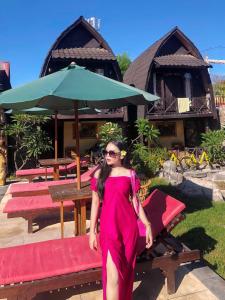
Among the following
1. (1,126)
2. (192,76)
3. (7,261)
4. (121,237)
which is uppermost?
(192,76)

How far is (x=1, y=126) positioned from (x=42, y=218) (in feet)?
28.7

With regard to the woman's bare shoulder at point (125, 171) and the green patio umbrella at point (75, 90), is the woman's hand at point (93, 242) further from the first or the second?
the green patio umbrella at point (75, 90)

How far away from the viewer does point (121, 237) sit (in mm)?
3039

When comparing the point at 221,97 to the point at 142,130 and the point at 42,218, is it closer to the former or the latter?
the point at 142,130

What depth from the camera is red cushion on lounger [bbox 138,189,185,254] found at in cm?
370

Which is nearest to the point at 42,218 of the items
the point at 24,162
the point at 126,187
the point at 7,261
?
the point at 7,261

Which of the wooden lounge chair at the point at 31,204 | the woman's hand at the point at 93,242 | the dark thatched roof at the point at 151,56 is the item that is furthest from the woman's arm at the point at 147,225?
the dark thatched roof at the point at 151,56

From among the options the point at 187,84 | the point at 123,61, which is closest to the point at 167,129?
the point at 187,84

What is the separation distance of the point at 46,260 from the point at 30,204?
258cm

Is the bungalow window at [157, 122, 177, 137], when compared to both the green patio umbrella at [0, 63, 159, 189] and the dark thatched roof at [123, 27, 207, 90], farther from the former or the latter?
the green patio umbrella at [0, 63, 159, 189]

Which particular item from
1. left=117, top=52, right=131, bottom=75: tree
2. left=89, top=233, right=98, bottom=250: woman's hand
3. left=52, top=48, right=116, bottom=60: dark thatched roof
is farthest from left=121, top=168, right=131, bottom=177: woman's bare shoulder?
left=117, top=52, right=131, bottom=75: tree

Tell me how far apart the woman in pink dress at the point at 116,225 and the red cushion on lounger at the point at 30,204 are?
2501 millimetres

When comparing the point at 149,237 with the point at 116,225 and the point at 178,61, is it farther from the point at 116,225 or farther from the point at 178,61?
the point at 178,61

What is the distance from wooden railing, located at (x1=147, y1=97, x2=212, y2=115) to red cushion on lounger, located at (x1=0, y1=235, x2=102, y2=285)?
49.8 feet
